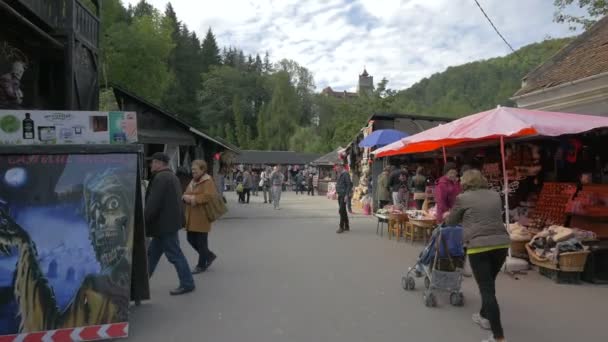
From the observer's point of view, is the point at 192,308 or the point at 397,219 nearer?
the point at 192,308

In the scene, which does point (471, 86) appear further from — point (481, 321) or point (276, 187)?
point (481, 321)

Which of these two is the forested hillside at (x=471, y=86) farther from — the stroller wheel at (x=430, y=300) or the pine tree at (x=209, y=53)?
the pine tree at (x=209, y=53)

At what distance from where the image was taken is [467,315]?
5.02 meters

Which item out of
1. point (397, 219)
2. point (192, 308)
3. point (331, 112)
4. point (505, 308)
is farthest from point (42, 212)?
point (331, 112)

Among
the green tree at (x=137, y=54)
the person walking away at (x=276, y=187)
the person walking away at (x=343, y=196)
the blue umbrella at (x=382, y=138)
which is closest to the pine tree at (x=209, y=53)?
the green tree at (x=137, y=54)

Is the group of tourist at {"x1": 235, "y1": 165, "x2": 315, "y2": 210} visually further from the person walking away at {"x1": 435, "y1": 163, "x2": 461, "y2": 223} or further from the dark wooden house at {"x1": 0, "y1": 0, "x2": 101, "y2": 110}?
the person walking away at {"x1": 435, "y1": 163, "x2": 461, "y2": 223}

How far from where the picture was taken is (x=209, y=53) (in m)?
89.0

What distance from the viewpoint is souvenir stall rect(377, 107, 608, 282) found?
21.0 feet

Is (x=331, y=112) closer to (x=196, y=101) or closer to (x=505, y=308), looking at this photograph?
(x=196, y=101)

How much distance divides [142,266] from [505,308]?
413 centimetres

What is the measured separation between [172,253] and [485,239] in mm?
3629

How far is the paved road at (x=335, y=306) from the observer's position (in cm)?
446

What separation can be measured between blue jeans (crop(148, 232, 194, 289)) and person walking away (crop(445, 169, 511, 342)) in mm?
3408

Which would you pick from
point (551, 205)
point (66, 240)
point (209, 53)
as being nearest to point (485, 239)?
point (66, 240)
